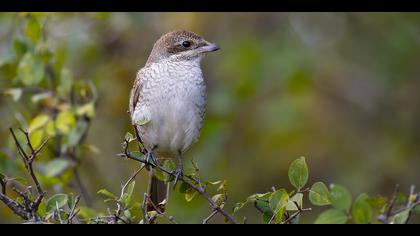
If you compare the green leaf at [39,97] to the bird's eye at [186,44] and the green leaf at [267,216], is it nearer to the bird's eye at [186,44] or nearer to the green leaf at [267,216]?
the bird's eye at [186,44]

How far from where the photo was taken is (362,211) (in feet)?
12.6

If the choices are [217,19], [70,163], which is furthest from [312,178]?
[70,163]

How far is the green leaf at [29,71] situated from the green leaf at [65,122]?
290 mm

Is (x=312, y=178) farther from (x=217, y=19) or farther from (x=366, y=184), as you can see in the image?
(x=217, y=19)

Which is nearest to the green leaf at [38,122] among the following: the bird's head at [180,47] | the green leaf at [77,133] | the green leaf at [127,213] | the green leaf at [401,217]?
the green leaf at [77,133]

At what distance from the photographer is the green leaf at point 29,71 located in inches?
204

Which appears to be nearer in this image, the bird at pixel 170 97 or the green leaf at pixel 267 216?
the green leaf at pixel 267 216

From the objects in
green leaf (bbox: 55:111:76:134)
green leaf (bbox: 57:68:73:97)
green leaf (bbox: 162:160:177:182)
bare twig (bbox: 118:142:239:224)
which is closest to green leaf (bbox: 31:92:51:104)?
green leaf (bbox: 57:68:73:97)

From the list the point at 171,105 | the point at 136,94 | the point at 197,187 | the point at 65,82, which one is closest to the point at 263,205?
the point at 197,187

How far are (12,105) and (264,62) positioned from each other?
9.58ft

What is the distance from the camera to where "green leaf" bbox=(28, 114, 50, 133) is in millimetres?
5113
